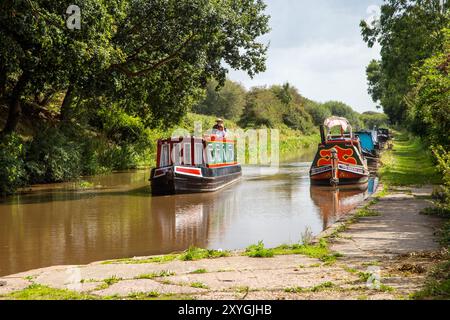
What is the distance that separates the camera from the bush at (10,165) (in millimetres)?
15633

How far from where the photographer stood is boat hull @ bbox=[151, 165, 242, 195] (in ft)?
55.2

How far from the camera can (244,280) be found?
5.66 m

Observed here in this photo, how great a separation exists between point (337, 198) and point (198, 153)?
543 cm

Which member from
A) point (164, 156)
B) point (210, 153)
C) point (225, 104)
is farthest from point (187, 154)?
point (225, 104)

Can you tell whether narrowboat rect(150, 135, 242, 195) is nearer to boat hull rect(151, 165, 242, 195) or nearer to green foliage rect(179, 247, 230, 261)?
boat hull rect(151, 165, 242, 195)

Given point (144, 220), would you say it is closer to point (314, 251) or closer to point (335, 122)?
point (314, 251)

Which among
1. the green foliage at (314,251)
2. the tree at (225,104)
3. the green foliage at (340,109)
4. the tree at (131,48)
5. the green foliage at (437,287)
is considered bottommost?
the green foliage at (314,251)

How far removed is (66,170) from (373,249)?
15434 millimetres

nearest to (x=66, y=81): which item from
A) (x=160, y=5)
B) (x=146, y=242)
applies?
(x=160, y=5)

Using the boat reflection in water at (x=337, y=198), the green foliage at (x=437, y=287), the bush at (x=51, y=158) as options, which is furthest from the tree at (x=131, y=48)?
the green foliage at (x=437, y=287)

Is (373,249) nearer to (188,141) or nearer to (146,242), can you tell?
(146,242)

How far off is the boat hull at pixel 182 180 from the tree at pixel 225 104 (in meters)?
43.2

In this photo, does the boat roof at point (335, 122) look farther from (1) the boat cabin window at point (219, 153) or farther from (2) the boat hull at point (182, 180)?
(2) the boat hull at point (182, 180)

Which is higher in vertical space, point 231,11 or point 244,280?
point 231,11
